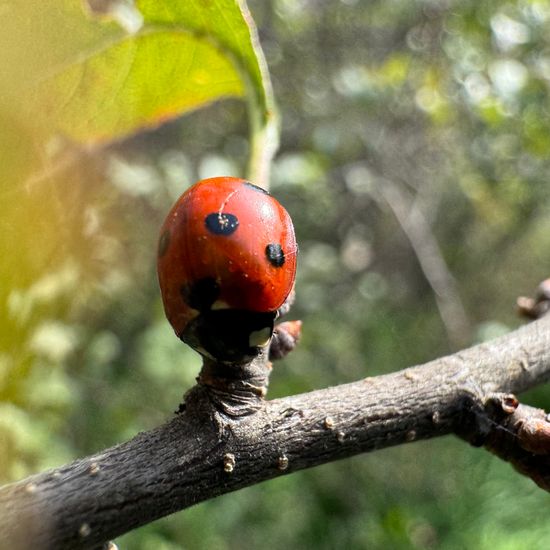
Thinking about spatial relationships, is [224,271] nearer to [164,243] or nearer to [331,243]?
[164,243]

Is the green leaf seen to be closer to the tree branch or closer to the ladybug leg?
the ladybug leg

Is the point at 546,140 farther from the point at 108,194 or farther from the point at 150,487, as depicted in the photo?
the point at 150,487

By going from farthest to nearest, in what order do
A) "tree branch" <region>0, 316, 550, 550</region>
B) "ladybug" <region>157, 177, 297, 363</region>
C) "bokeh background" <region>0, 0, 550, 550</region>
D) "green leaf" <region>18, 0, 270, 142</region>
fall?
"bokeh background" <region>0, 0, 550, 550</region> → "green leaf" <region>18, 0, 270, 142</region> → "ladybug" <region>157, 177, 297, 363</region> → "tree branch" <region>0, 316, 550, 550</region>

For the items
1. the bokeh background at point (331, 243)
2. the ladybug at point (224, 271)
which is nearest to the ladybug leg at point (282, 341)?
the ladybug at point (224, 271)

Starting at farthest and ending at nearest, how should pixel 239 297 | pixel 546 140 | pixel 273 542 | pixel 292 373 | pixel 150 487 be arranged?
pixel 292 373
pixel 273 542
pixel 546 140
pixel 239 297
pixel 150 487

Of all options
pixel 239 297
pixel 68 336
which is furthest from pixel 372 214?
pixel 239 297

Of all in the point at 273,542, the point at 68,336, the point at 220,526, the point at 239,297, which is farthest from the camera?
the point at 273,542

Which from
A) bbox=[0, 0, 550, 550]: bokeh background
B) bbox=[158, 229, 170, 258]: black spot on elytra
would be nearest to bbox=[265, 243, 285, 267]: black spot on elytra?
bbox=[158, 229, 170, 258]: black spot on elytra

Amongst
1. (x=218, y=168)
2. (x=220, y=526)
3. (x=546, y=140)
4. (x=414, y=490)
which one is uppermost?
(x=546, y=140)
